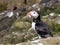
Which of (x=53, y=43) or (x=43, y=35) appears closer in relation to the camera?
(x=53, y=43)

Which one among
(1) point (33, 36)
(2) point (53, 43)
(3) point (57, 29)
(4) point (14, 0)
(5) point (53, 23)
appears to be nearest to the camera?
(2) point (53, 43)

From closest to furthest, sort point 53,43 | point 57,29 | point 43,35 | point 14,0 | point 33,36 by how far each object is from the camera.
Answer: point 53,43
point 43,35
point 33,36
point 57,29
point 14,0

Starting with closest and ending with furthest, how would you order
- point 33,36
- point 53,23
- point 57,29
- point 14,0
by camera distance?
point 33,36, point 57,29, point 53,23, point 14,0

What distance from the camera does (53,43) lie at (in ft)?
14.7

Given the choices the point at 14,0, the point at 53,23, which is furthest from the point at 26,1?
the point at 53,23

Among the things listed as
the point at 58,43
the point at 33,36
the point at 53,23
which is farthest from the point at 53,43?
the point at 53,23

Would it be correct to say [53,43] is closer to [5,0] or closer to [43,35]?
[43,35]

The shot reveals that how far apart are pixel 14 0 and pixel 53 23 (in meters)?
14.0

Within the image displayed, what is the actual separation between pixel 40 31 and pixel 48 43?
2.00 feet

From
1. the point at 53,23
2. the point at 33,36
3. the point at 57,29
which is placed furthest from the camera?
the point at 53,23

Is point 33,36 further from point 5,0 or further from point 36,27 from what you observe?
point 5,0

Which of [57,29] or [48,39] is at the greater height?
[48,39]

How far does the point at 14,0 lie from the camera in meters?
21.1

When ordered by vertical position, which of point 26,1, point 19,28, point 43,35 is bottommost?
point 26,1
